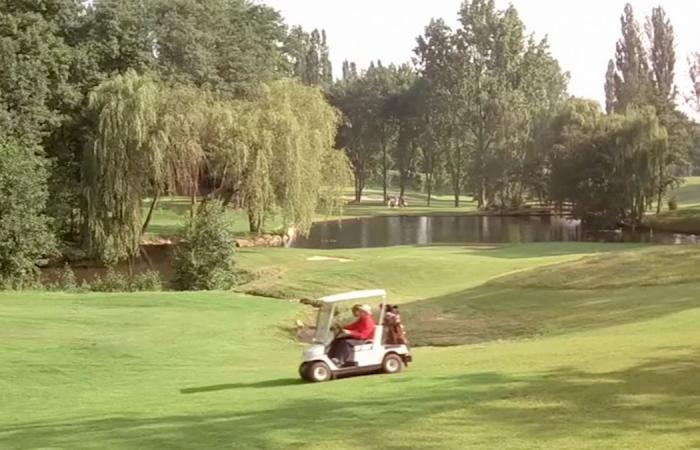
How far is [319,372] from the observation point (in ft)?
45.6

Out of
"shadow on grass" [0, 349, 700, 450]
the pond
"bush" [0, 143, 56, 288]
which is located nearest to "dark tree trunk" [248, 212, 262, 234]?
the pond

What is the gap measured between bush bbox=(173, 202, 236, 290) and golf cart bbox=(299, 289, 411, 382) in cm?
1974

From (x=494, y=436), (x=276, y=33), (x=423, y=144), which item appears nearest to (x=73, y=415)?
(x=494, y=436)

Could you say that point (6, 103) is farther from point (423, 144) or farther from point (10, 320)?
point (423, 144)

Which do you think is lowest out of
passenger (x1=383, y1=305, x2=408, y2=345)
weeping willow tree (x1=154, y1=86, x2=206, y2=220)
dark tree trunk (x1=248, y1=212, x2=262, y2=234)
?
passenger (x1=383, y1=305, x2=408, y2=345)

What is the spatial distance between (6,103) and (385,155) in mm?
78448

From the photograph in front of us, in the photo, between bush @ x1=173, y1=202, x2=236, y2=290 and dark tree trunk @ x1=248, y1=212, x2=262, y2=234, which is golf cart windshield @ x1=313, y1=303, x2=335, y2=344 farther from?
dark tree trunk @ x1=248, y1=212, x2=262, y2=234

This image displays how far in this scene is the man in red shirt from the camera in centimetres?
1409

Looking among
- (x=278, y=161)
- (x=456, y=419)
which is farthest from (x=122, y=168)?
(x=456, y=419)

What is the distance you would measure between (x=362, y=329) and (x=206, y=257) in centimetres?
2108

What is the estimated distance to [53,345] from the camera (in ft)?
59.3

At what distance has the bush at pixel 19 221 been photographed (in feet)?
112

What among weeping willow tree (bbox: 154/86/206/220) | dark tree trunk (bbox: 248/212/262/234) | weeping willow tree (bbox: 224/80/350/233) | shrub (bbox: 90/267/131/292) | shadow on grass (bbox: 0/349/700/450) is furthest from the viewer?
dark tree trunk (bbox: 248/212/262/234)

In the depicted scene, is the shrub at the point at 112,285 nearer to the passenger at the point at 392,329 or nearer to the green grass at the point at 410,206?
the passenger at the point at 392,329
